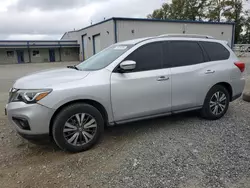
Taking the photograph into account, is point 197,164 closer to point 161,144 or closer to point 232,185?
point 232,185

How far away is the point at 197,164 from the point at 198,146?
21.1 inches

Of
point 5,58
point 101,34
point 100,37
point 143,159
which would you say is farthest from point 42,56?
point 143,159

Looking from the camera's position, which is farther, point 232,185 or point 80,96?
point 80,96

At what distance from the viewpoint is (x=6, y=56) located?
3522 centimetres

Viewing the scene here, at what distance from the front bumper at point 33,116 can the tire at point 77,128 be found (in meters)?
0.13

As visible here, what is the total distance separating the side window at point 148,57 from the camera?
3.59 meters

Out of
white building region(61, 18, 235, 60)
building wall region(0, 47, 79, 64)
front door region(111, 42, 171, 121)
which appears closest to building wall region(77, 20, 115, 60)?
white building region(61, 18, 235, 60)

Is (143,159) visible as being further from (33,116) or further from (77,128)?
(33,116)

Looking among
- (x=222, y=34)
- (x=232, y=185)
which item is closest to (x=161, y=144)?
(x=232, y=185)

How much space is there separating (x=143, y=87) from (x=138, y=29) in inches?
747

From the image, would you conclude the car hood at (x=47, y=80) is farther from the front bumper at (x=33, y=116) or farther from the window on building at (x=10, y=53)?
the window on building at (x=10, y=53)

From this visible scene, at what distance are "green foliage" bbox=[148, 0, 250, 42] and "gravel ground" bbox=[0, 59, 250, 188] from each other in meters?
45.2

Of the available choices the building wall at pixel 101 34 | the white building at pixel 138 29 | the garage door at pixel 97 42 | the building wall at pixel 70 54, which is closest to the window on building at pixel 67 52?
the building wall at pixel 70 54

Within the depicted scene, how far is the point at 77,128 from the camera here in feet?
10.3
